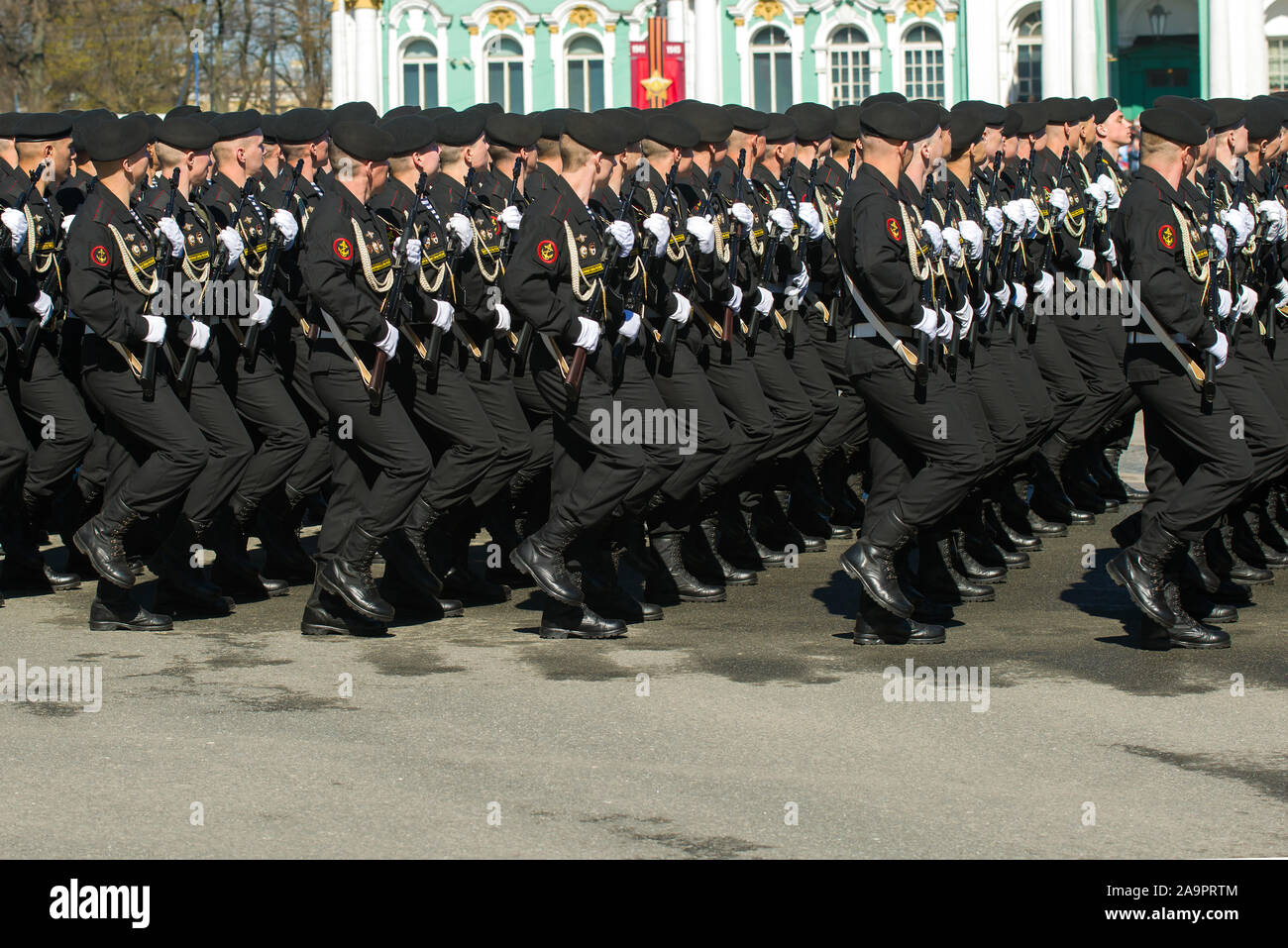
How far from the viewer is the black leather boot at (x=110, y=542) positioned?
8.33 meters

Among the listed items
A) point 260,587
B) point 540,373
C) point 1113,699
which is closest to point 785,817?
point 1113,699

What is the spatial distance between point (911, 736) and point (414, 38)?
43.5 m

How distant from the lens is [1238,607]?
877 cm

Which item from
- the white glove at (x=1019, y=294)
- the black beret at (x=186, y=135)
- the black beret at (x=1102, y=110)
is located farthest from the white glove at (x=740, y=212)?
the black beret at (x=1102, y=110)

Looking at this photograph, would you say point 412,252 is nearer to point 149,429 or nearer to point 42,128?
point 149,429

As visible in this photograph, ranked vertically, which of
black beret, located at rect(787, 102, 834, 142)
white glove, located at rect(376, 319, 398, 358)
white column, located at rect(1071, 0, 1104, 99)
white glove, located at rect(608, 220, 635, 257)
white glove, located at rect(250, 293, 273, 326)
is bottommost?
white glove, located at rect(376, 319, 398, 358)

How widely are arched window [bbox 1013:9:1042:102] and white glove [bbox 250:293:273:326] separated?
121 ft

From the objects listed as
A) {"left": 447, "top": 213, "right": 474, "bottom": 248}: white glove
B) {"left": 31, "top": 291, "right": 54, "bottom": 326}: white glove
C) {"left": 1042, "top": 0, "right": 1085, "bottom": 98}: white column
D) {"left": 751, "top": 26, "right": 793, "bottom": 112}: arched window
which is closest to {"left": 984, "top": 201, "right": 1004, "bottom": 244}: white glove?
{"left": 447, "top": 213, "right": 474, "bottom": 248}: white glove

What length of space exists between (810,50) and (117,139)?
39.1 meters

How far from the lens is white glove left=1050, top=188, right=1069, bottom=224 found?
10.3 m

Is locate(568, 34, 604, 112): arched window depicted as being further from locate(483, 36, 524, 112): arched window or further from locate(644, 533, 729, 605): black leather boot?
locate(644, 533, 729, 605): black leather boot

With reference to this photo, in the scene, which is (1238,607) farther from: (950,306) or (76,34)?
(76,34)

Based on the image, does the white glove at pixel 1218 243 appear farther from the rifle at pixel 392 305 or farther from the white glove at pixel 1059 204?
the rifle at pixel 392 305

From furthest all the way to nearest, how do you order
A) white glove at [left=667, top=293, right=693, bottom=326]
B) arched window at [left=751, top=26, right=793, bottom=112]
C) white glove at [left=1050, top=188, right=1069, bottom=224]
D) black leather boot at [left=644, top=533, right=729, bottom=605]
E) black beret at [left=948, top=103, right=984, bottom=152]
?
arched window at [left=751, top=26, right=793, bottom=112], white glove at [left=1050, top=188, right=1069, bottom=224], black beret at [left=948, top=103, right=984, bottom=152], black leather boot at [left=644, top=533, right=729, bottom=605], white glove at [left=667, top=293, right=693, bottom=326]
